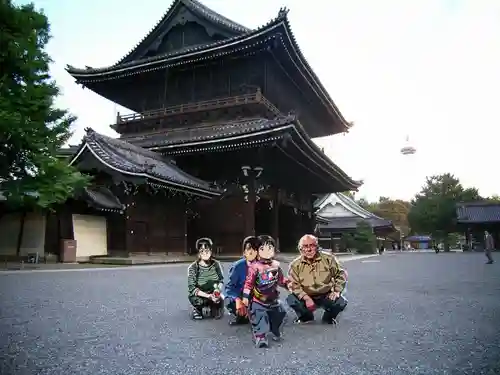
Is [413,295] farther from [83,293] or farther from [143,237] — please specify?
[143,237]

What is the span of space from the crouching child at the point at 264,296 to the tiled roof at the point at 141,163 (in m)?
9.42

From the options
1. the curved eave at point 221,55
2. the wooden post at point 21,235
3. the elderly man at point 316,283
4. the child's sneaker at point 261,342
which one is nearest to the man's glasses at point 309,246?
the elderly man at point 316,283

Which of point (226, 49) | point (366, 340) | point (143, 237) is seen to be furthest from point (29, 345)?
point (226, 49)

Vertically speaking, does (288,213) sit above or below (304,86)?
below

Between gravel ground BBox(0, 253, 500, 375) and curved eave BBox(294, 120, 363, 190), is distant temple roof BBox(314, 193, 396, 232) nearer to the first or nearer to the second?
curved eave BBox(294, 120, 363, 190)

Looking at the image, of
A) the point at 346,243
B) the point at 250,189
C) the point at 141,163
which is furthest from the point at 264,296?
the point at 346,243

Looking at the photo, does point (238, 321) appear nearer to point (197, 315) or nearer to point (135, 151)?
point (197, 315)

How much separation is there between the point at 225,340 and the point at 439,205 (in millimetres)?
53206

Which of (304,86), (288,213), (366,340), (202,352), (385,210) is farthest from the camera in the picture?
(385,210)

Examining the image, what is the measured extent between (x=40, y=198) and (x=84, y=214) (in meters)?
3.05

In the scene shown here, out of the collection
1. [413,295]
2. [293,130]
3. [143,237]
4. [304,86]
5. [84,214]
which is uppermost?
[304,86]

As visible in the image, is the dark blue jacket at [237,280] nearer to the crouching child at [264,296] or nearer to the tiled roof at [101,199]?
the crouching child at [264,296]

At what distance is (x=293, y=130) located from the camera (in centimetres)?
1435

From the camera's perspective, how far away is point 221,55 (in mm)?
16797
